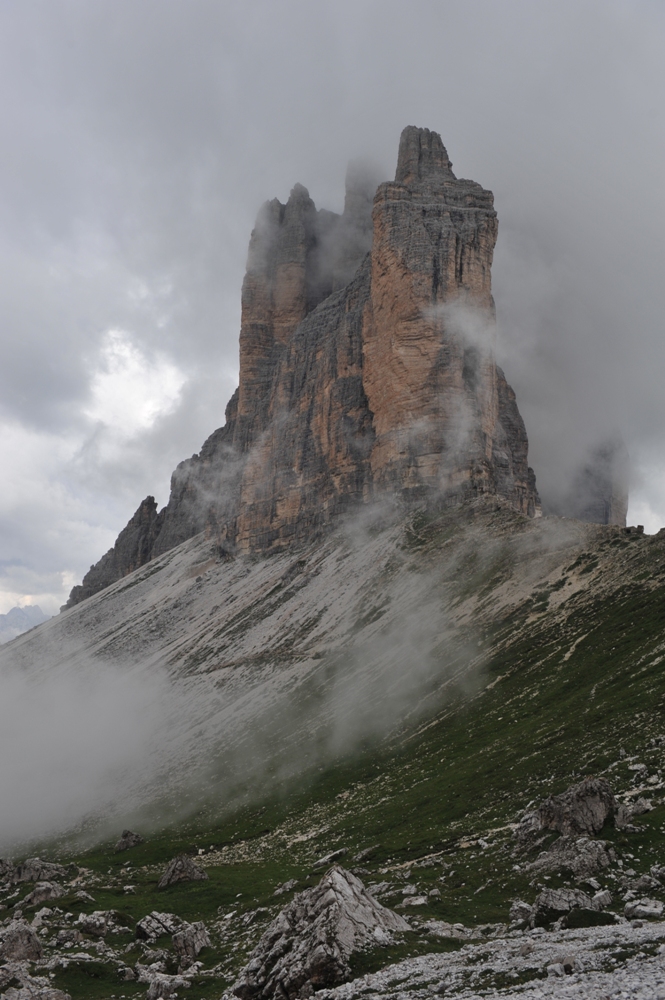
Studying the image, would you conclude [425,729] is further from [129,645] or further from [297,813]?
[129,645]

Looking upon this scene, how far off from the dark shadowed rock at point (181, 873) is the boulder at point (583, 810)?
2863 centimetres

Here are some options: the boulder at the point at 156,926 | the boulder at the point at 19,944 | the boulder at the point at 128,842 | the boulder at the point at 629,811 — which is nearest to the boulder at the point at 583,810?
the boulder at the point at 629,811

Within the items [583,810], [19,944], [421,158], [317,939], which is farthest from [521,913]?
[421,158]

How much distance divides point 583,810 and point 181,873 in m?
32.3

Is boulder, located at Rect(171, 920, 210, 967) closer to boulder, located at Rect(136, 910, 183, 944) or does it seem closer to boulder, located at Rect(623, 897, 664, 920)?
boulder, located at Rect(136, 910, 183, 944)

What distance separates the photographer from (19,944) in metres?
33.2

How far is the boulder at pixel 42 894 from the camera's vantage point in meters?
47.8

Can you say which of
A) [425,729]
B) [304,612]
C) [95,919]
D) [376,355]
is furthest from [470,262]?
[95,919]

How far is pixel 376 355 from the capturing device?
178875 mm

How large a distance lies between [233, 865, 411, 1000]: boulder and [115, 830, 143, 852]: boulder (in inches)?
2364

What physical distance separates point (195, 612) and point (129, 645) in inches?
711

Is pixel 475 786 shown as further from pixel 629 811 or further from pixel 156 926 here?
pixel 156 926

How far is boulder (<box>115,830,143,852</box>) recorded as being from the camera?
79.3 meters

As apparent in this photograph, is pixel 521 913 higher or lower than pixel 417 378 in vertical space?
lower
